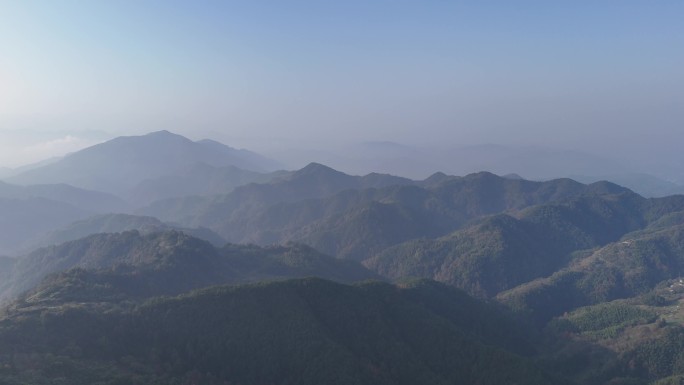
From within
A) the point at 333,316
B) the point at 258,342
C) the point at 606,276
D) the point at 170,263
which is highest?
the point at 170,263

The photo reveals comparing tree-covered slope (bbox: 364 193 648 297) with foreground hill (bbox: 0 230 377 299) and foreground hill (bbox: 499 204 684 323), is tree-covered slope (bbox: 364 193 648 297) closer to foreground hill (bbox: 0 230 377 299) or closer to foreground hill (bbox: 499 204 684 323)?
foreground hill (bbox: 499 204 684 323)

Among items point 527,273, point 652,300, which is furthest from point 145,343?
point 527,273

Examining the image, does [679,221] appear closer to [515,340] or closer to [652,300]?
[652,300]

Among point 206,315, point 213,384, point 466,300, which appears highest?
point 206,315

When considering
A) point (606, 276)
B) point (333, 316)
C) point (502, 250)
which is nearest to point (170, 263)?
point (333, 316)

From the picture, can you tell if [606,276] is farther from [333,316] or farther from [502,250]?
[333,316]

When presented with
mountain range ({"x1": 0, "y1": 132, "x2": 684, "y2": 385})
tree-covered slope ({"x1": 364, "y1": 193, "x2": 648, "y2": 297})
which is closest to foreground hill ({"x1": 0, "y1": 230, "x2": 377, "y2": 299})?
mountain range ({"x1": 0, "y1": 132, "x2": 684, "y2": 385})
